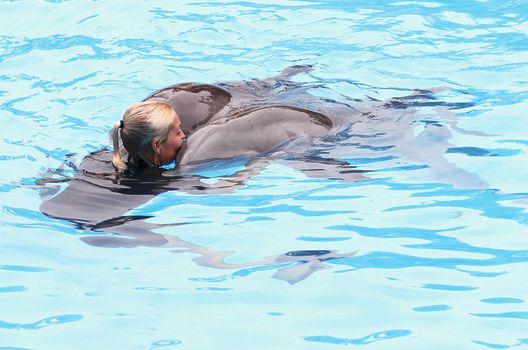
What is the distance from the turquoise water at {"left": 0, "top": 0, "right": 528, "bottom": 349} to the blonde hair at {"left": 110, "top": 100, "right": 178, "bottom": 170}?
43 cm

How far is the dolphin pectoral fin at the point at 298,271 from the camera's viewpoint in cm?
476

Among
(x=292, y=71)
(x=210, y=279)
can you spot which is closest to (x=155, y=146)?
(x=210, y=279)

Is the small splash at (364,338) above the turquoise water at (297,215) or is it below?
below

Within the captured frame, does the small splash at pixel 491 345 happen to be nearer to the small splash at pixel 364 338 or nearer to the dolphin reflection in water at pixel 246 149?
the small splash at pixel 364 338

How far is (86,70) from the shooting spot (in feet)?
28.1

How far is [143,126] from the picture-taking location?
243 inches

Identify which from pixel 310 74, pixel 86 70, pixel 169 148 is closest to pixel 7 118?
pixel 86 70

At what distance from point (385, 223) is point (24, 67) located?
4.67 meters

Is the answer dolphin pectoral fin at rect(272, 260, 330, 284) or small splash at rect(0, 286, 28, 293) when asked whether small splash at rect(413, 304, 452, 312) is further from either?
small splash at rect(0, 286, 28, 293)

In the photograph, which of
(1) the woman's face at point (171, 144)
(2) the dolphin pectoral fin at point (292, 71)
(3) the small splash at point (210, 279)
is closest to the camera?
(3) the small splash at point (210, 279)

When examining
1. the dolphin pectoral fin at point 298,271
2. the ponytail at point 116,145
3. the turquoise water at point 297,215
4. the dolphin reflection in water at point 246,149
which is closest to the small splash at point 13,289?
the turquoise water at point 297,215

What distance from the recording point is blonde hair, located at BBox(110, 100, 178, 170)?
20.2ft

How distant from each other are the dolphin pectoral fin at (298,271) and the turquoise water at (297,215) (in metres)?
0.01

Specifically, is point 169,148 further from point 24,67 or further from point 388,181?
point 24,67
